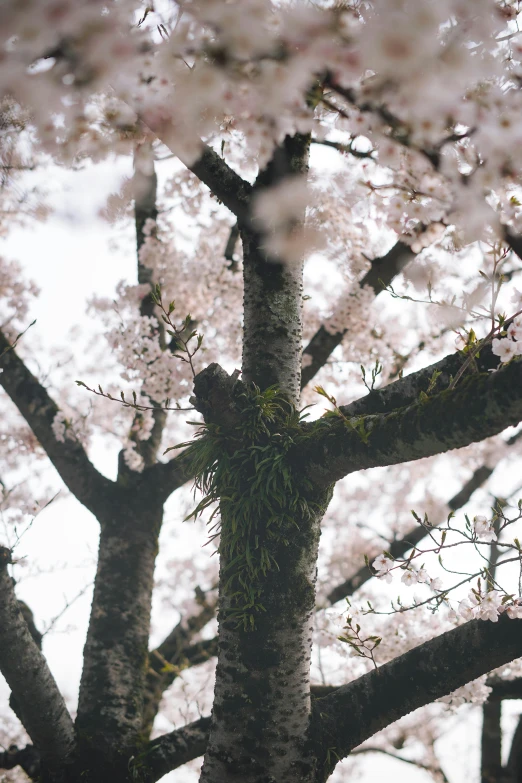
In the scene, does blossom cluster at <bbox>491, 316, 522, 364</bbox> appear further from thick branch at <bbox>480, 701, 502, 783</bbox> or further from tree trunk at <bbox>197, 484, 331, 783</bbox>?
thick branch at <bbox>480, 701, 502, 783</bbox>

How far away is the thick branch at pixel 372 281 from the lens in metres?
4.03

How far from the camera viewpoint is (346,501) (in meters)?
8.80

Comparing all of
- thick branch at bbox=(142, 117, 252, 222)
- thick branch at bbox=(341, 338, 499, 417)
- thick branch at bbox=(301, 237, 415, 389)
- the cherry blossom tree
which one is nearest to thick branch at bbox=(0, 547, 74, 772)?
the cherry blossom tree

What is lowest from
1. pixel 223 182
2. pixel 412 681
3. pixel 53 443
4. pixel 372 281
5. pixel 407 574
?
pixel 412 681

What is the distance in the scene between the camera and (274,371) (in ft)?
9.25

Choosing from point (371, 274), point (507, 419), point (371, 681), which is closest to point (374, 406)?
point (507, 419)

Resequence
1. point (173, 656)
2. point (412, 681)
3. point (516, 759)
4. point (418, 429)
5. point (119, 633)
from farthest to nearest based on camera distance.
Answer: point (516, 759)
point (173, 656)
point (119, 633)
point (412, 681)
point (418, 429)

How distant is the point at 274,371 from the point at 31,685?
2.05 m

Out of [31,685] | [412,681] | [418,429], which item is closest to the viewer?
[418,429]

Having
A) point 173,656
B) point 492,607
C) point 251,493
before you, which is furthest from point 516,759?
point 251,493

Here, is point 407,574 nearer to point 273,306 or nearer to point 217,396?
point 217,396

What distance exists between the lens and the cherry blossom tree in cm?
116

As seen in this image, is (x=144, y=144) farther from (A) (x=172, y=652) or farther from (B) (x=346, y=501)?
(B) (x=346, y=501)

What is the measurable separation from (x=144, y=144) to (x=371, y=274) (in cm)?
214
